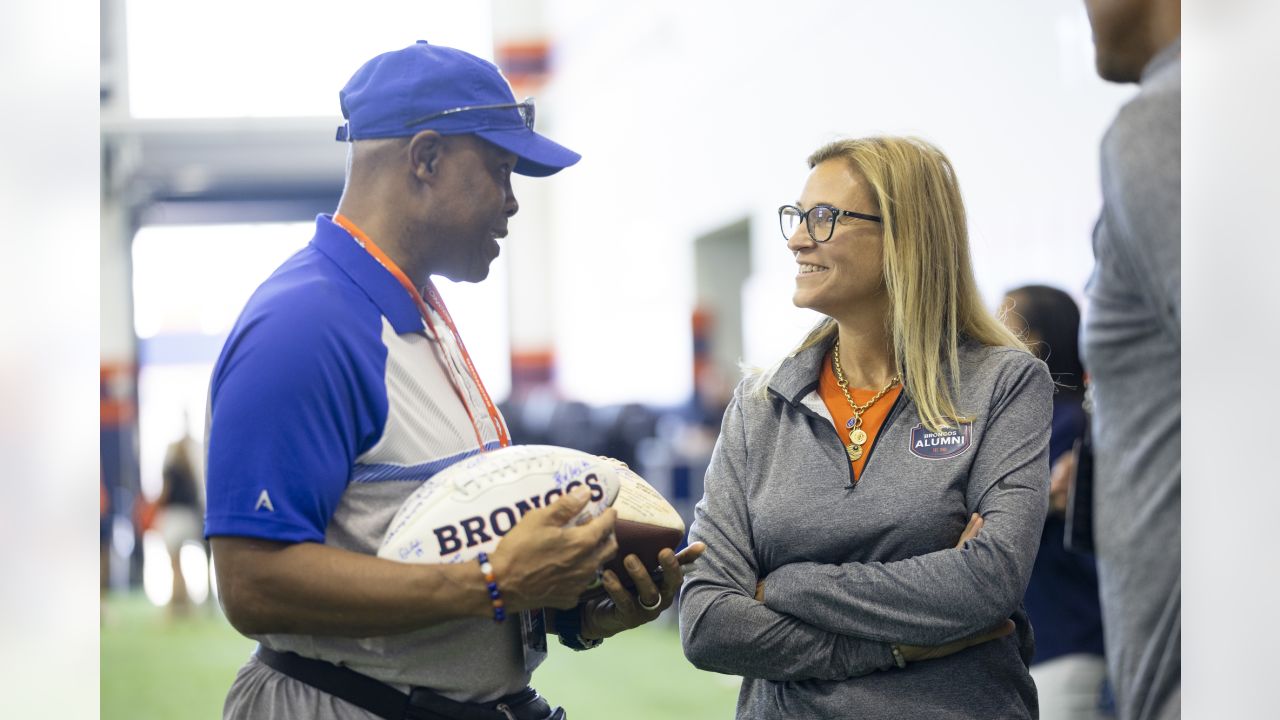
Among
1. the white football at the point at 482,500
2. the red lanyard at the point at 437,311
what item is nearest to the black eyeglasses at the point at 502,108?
the red lanyard at the point at 437,311

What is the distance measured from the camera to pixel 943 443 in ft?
6.24

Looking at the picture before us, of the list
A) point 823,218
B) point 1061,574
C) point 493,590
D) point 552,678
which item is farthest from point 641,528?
→ point 552,678

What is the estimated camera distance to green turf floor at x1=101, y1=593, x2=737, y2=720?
5816 mm

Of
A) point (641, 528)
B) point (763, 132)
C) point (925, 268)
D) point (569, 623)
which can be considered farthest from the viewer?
point (763, 132)

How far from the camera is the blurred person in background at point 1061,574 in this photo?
8.86ft

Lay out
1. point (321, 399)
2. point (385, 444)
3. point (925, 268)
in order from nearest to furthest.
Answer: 1. point (321, 399)
2. point (385, 444)
3. point (925, 268)

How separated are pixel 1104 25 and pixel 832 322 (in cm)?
68

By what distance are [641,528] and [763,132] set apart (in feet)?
23.5

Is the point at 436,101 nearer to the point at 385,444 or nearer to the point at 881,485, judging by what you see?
the point at 385,444

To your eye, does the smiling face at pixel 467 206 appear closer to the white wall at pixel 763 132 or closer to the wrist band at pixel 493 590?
the wrist band at pixel 493 590
